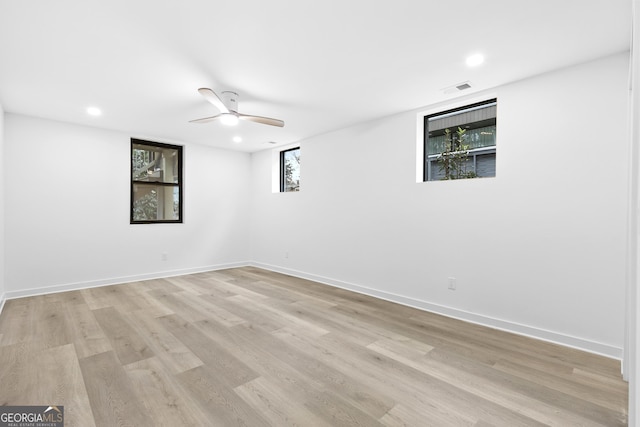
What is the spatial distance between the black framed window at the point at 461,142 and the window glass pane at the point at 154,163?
4193 millimetres

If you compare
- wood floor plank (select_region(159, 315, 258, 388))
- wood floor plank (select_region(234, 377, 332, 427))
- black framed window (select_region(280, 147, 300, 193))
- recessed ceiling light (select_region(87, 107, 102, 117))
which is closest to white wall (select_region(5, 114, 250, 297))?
recessed ceiling light (select_region(87, 107, 102, 117))

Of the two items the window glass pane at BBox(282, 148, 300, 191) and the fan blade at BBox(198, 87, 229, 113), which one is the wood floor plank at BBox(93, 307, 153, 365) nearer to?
the fan blade at BBox(198, 87, 229, 113)

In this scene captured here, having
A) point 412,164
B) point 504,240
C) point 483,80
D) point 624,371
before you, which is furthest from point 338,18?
point 624,371

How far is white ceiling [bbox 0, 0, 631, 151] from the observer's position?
6.07 feet

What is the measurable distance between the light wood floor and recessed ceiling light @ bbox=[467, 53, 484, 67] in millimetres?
2321

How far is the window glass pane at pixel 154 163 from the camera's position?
491cm

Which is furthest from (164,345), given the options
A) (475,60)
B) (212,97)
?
(475,60)

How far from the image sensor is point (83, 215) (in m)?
4.29

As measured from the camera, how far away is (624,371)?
1.99m

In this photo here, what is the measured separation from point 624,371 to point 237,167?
5759 millimetres

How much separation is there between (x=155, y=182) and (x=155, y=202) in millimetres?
336

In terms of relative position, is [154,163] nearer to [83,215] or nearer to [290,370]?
[83,215]

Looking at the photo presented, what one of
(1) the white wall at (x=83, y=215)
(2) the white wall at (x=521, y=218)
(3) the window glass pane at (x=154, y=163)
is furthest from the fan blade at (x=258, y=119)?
(3) the window glass pane at (x=154, y=163)

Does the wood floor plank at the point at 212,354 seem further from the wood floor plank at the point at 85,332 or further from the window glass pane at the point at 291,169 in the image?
the window glass pane at the point at 291,169
